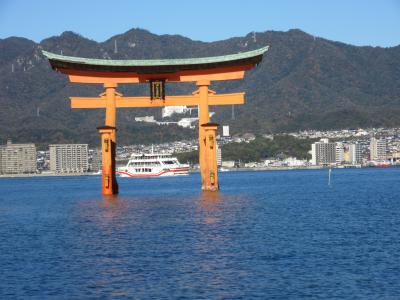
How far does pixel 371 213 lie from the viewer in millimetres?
54656

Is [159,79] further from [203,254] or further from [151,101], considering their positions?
[203,254]

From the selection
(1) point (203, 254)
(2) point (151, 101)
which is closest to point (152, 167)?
(2) point (151, 101)

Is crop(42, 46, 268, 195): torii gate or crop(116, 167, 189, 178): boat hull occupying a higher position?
crop(42, 46, 268, 195): torii gate

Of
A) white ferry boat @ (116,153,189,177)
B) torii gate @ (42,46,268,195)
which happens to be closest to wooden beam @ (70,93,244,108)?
torii gate @ (42,46,268,195)

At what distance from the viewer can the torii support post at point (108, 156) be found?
67.8 m

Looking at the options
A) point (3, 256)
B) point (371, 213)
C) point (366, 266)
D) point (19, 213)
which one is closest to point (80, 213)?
point (19, 213)

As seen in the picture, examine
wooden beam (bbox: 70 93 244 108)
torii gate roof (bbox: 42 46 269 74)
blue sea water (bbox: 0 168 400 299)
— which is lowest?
blue sea water (bbox: 0 168 400 299)

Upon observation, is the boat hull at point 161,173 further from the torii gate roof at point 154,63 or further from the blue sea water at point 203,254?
the blue sea water at point 203,254

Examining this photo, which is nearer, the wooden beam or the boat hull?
the wooden beam

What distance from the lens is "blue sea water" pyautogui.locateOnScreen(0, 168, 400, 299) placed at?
27.8m

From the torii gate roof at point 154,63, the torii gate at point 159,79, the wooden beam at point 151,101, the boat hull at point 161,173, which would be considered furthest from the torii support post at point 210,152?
the boat hull at point 161,173

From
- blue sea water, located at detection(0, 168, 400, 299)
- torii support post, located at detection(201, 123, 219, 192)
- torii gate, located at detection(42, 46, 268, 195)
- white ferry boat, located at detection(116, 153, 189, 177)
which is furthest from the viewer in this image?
white ferry boat, located at detection(116, 153, 189, 177)

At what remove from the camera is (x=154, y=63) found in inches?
2751

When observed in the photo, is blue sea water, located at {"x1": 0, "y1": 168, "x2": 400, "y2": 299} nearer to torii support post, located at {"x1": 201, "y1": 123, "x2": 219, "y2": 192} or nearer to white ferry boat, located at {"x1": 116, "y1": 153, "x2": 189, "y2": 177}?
torii support post, located at {"x1": 201, "y1": 123, "x2": 219, "y2": 192}
